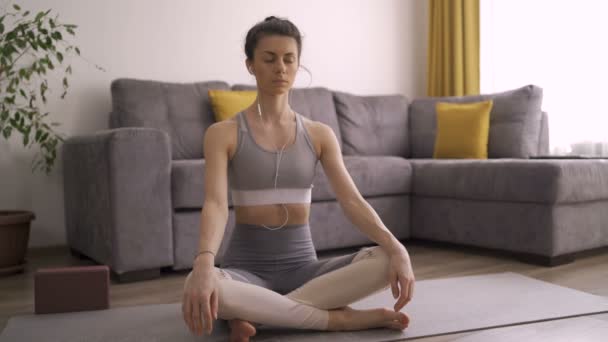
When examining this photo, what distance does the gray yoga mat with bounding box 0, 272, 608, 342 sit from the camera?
1563mm

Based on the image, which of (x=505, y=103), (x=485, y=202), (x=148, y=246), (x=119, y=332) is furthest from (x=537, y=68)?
(x=119, y=332)

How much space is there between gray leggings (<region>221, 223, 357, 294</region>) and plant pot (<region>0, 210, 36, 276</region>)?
1.49 m

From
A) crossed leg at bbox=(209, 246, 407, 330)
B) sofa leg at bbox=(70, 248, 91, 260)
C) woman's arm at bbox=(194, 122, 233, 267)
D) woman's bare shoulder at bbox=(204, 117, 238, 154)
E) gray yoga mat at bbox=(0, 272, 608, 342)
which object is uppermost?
woman's bare shoulder at bbox=(204, 117, 238, 154)

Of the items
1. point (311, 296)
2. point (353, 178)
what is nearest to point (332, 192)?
point (353, 178)

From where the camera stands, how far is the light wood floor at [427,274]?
6.74ft

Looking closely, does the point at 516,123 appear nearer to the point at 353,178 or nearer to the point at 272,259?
the point at 353,178

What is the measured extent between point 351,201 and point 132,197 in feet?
3.77

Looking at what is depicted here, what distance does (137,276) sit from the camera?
2396 mm

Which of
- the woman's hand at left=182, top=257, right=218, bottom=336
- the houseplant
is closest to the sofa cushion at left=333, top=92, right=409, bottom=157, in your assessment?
the houseplant

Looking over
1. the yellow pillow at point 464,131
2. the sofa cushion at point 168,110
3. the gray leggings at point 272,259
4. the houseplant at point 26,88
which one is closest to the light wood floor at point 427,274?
the houseplant at point 26,88

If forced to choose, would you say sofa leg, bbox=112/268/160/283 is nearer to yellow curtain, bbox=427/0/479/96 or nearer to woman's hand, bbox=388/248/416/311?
woman's hand, bbox=388/248/416/311

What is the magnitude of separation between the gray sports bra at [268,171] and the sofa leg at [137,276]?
97 centimetres

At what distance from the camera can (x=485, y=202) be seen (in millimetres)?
2791

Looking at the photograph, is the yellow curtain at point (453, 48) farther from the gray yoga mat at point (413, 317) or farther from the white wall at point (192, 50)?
the gray yoga mat at point (413, 317)
